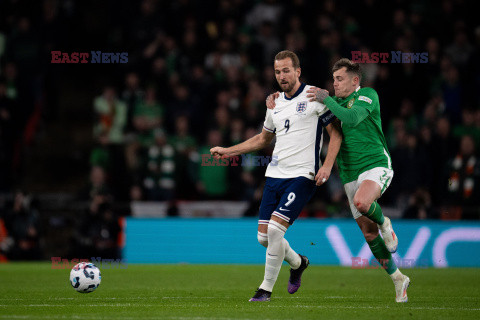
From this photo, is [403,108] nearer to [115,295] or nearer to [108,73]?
[108,73]

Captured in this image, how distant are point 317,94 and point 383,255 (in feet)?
6.69

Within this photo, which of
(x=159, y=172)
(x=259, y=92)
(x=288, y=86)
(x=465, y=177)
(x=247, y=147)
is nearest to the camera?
(x=288, y=86)

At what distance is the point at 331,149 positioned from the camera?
9.11 m

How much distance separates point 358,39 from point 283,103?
36.1 feet

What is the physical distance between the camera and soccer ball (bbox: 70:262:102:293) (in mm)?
9547

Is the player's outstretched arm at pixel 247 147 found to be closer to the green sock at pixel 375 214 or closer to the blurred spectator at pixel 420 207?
the green sock at pixel 375 214

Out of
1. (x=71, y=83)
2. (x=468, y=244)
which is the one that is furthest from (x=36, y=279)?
(x=71, y=83)

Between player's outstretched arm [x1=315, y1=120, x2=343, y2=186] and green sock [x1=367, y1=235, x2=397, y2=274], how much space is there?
42.9 inches

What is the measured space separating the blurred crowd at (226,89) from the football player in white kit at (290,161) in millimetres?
7508
